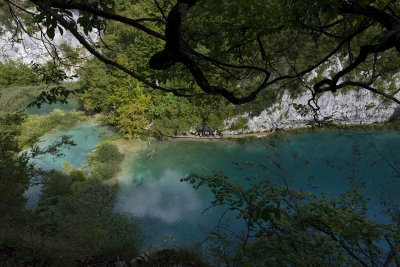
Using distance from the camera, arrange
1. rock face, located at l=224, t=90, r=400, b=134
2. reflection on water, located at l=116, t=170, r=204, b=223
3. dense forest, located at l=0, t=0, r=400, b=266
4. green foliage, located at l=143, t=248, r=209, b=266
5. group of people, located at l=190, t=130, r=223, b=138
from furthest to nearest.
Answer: rock face, located at l=224, t=90, r=400, b=134
group of people, located at l=190, t=130, r=223, b=138
reflection on water, located at l=116, t=170, r=204, b=223
green foliage, located at l=143, t=248, r=209, b=266
dense forest, located at l=0, t=0, r=400, b=266

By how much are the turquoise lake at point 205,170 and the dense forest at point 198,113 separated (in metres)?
0.69

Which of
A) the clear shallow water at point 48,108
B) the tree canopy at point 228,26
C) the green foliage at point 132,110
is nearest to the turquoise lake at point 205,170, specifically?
the green foliage at point 132,110

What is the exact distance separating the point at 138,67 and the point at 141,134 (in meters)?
6.49

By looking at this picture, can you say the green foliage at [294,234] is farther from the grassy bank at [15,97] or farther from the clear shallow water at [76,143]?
the grassy bank at [15,97]

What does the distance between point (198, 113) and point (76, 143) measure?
8538 millimetres

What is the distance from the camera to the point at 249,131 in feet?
49.3

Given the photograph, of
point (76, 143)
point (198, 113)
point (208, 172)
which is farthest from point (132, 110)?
point (208, 172)

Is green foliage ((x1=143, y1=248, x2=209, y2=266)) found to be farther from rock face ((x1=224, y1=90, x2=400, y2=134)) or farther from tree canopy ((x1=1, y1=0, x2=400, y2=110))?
rock face ((x1=224, y1=90, x2=400, y2=134))

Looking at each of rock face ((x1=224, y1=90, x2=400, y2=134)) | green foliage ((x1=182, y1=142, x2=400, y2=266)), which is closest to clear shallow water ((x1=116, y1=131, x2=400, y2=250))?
rock face ((x1=224, y1=90, x2=400, y2=134))

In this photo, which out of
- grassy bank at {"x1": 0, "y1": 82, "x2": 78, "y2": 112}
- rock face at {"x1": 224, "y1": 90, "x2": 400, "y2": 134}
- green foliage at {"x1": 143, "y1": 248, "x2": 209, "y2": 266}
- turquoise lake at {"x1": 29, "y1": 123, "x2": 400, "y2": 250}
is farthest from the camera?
grassy bank at {"x1": 0, "y1": 82, "x2": 78, "y2": 112}

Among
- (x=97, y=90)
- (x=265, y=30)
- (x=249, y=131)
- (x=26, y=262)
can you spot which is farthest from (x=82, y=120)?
(x=265, y=30)

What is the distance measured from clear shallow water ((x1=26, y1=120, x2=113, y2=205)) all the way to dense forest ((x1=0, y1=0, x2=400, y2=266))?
57 centimetres

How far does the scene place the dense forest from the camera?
63.6 inches

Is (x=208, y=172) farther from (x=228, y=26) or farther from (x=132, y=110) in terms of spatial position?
(x=228, y=26)
